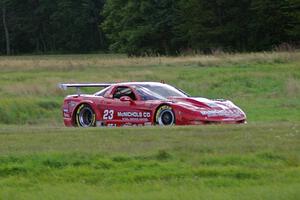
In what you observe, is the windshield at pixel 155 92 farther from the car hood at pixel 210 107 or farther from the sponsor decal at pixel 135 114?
the car hood at pixel 210 107

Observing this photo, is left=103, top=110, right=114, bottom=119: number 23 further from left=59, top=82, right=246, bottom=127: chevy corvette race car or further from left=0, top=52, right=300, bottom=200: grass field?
left=0, top=52, right=300, bottom=200: grass field

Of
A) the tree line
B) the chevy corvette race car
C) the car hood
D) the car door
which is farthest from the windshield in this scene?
the tree line

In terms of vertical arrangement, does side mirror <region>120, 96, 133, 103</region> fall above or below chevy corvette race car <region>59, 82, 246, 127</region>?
above

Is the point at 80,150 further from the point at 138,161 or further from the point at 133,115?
the point at 133,115

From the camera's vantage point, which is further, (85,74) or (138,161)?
(85,74)

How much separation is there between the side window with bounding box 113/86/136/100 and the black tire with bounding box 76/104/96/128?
782 millimetres

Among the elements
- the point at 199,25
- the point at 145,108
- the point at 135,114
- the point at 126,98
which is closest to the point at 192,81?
the point at 126,98

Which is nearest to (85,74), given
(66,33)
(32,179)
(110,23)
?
(32,179)

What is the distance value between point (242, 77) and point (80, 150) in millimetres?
23481

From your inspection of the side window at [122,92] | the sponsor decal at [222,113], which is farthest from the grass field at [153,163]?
the side window at [122,92]

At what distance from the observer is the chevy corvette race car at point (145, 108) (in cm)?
1862

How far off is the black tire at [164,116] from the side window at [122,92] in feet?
4.47

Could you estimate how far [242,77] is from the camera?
35.4 metres

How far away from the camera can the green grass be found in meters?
9.66
